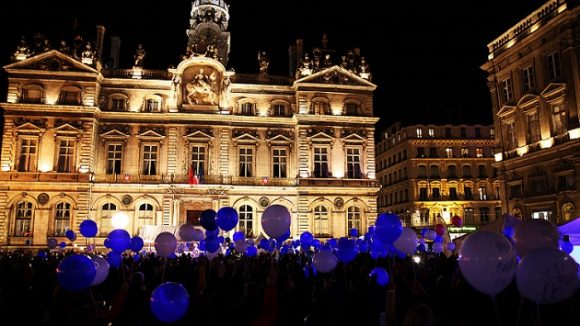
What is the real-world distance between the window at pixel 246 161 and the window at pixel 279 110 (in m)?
3.93

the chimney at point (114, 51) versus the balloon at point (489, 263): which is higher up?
the chimney at point (114, 51)

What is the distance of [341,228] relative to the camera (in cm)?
3709

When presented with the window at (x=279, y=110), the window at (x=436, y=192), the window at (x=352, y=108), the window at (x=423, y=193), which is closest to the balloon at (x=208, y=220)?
the window at (x=279, y=110)

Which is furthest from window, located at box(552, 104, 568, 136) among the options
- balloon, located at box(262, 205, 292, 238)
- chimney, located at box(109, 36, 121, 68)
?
chimney, located at box(109, 36, 121, 68)

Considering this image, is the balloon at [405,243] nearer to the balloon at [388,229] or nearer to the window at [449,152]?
the balloon at [388,229]

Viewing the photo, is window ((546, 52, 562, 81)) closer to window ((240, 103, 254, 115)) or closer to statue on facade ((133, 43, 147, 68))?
window ((240, 103, 254, 115))

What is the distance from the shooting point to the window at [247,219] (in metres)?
36.4

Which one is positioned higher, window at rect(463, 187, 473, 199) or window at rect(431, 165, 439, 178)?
window at rect(431, 165, 439, 178)

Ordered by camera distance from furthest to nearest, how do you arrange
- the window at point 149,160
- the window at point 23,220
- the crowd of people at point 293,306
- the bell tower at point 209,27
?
the bell tower at point 209,27 < the window at point 149,160 < the window at point 23,220 < the crowd of people at point 293,306

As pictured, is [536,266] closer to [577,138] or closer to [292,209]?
[577,138]

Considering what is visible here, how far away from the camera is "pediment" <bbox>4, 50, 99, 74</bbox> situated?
3502 centimetres

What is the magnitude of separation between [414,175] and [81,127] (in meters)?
43.8

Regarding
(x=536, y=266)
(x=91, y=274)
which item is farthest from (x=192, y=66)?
(x=536, y=266)

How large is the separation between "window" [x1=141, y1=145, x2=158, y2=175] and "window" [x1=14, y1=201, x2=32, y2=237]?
8.81m
